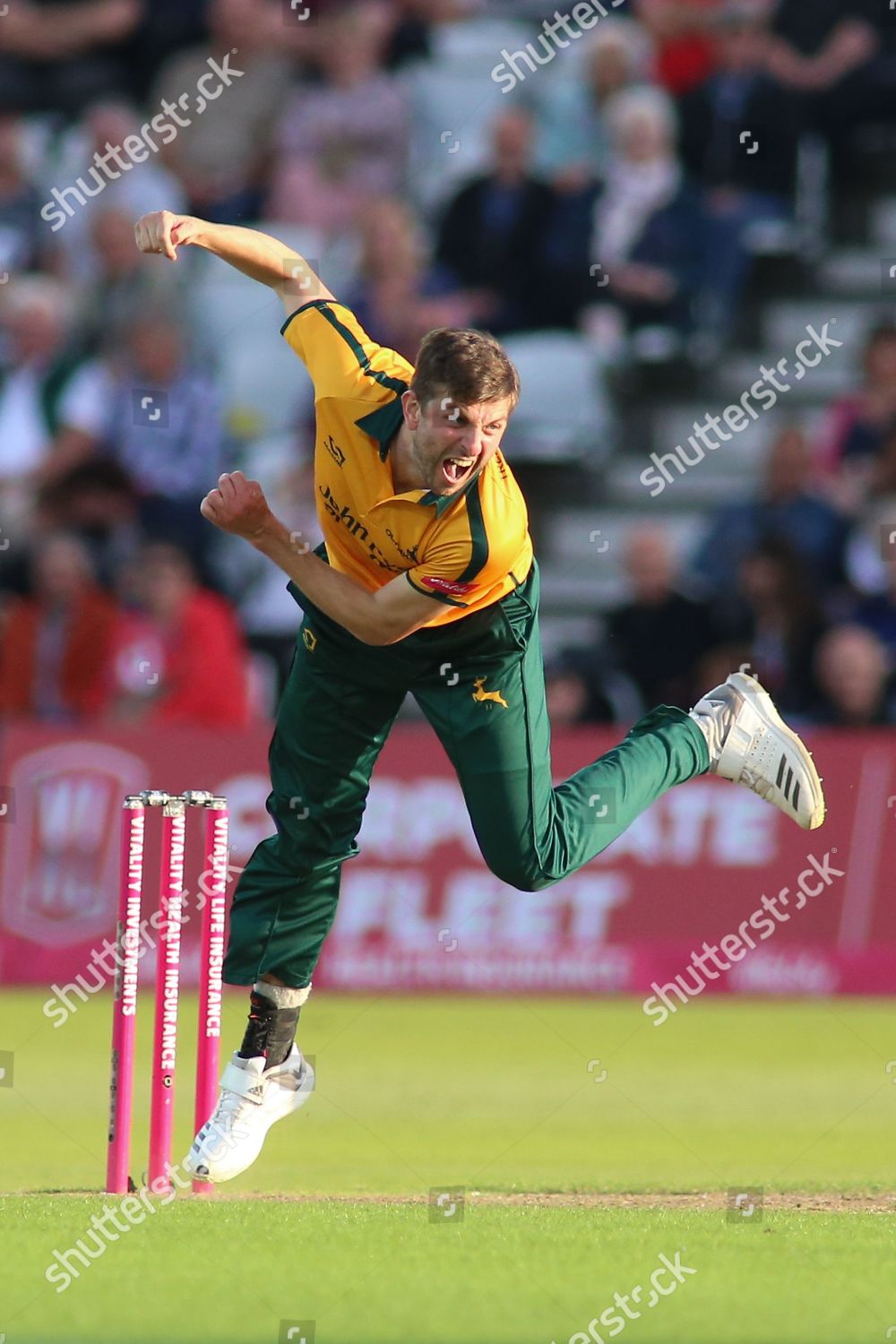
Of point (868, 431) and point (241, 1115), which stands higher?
point (868, 431)

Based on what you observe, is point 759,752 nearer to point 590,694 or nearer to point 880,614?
point 590,694

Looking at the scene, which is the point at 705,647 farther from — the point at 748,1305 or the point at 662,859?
the point at 748,1305

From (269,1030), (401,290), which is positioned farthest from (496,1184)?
(401,290)

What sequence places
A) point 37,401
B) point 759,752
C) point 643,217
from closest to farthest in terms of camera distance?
point 759,752 < point 37,401 < point 643,217

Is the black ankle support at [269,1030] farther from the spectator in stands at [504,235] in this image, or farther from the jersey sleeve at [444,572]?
the spectator in stands at [504,235]

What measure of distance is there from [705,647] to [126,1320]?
309 inches

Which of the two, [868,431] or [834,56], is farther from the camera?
[834,56]

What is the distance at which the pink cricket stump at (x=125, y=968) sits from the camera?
591 cm

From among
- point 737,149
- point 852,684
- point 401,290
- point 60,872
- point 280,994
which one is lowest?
point 280,994

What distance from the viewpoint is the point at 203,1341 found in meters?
4.50

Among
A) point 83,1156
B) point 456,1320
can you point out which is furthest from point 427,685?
point 83,1156

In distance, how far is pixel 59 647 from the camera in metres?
12.1

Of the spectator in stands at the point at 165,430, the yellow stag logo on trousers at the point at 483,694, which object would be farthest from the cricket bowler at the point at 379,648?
the spectator in stands at the point at 165,430

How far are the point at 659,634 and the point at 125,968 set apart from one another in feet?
22.0
